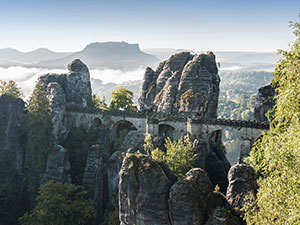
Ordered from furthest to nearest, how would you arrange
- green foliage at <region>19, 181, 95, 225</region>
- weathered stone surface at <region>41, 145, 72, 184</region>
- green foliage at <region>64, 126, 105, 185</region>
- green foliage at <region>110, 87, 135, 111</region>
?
green foliage at <region>110, 87, 135, 111</region>, green foliage at <region>64, 126, 105, 185</region>, weathered stone surface at <region>41, 145, 72, 184</region>, green foliage at <region>19, 181, 95, 225</region>

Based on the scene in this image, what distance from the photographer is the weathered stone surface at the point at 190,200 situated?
2038cm

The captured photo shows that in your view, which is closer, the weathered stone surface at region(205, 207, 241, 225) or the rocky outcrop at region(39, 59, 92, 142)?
the weathered stone surface at region(205, 207, 241, 225)

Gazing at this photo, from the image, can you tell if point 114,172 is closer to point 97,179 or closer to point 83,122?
point 97,179

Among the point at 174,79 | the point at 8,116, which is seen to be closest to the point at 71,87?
the point at 8,116

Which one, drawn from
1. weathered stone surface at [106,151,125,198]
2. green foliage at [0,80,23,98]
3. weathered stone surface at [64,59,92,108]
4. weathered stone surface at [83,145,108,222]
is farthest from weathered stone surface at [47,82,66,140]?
weathered stone surface at [106,151,125,198]

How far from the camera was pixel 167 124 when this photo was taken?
48875 mm

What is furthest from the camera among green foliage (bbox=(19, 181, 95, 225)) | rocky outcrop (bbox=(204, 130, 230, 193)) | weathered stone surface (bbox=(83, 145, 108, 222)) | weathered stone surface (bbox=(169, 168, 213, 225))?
weathered stone surface (bbox=(83, 145, 108, 222))

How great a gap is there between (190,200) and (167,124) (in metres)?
28.6

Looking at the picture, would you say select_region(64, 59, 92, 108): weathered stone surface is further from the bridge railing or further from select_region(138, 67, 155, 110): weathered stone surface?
select_region(138, 67, 155, 110): weathered stone surface

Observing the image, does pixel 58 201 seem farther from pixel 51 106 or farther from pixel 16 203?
pixel 51 106

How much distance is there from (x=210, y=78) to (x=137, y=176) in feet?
101

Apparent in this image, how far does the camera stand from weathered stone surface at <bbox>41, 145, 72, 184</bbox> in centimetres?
4803

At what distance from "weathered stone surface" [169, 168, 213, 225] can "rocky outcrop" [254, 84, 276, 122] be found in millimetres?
27485

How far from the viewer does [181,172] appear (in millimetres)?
34750
